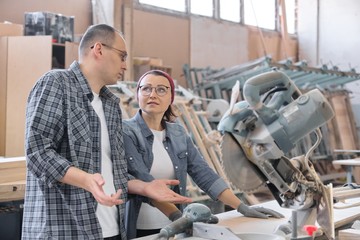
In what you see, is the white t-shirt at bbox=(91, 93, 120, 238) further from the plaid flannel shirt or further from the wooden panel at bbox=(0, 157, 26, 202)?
the wooden panel at bbox=(0, 157, 26, 202)

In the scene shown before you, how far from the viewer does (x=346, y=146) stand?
26.7ft

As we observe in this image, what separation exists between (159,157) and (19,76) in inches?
108

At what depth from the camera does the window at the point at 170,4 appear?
23.6 feet

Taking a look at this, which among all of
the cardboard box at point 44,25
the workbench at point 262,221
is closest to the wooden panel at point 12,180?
the workbench at point 262,221

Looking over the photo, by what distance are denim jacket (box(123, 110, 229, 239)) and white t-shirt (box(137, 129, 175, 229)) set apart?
2cm

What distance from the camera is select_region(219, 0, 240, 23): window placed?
8195 millimetres

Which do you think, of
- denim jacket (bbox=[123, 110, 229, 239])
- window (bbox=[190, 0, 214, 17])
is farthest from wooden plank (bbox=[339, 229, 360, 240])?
window (bbox=[190, 0, 214, 17])


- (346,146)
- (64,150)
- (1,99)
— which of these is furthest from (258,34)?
(64,150)

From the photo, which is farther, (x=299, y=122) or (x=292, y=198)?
(x=292, y=198)

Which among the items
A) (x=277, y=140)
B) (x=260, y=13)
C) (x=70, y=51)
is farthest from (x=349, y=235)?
(x=260, y=13)

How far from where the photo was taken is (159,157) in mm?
2246

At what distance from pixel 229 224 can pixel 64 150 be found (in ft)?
2.50

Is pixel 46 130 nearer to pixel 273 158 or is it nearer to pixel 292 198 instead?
pixel 273 158

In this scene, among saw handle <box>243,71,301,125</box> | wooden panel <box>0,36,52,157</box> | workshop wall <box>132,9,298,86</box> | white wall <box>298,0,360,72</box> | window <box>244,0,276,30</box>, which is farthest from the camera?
white wall <box>298,0,360,72</box>
